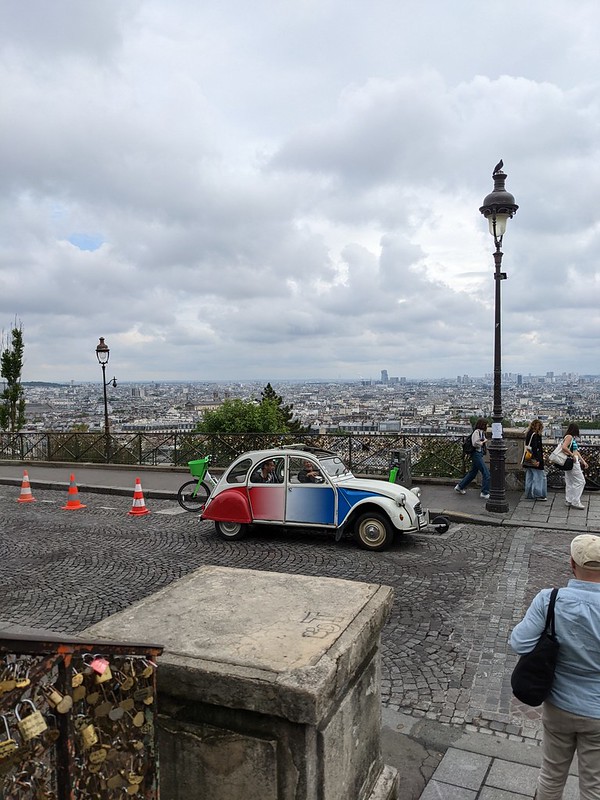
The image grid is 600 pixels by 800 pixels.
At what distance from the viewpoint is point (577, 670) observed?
296cm

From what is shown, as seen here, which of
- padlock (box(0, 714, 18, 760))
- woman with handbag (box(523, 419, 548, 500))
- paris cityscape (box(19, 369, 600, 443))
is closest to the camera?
padlock (box(0, 714, 18, 760))

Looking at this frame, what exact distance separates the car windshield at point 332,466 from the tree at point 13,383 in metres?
22.4

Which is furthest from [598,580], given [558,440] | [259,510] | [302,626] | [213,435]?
[213,435]

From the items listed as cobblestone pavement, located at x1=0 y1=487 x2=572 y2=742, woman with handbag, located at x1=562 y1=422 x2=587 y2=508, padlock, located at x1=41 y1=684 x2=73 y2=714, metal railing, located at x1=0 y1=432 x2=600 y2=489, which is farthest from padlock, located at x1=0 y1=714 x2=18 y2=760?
metal railing, located at x1=0 y1=432 x2=600 y2=489

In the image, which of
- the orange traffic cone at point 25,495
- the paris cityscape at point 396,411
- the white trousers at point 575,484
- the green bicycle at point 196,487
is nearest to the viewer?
the white trousers at point 575,484

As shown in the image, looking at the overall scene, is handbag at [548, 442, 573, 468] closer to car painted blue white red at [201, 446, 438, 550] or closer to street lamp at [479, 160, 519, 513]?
street lamp at [479, 160, 519, 513]

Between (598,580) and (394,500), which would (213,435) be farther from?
(598,580)

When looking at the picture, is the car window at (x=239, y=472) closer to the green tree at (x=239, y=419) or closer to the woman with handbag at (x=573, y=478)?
the woman with handbag at (x=573, y=478)

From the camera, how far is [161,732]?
248cm

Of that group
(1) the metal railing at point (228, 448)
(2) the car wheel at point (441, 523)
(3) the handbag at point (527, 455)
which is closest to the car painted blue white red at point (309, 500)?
(2) the car wheel at point (441, 523)

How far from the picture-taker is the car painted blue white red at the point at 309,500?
30.1 feet

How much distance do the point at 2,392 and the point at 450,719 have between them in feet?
93.6

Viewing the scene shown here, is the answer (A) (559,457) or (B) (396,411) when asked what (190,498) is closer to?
(A) (559,457)

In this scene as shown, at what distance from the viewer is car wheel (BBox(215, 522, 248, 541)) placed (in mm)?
9914
